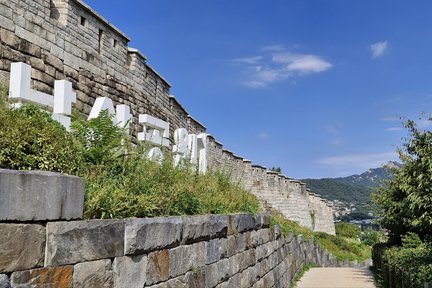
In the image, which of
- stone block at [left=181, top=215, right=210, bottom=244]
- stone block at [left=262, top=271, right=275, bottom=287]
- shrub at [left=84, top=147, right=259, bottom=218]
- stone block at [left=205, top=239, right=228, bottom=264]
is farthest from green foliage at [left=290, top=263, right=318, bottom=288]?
stone block at [left=181, top=215, right=210, bottom=244]

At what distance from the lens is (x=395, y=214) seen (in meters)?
14.9

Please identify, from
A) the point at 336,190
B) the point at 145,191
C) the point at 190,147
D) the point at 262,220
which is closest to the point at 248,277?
the point at 262,220

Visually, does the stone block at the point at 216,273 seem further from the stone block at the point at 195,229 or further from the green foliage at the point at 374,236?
the green foliage at the point at 374,236

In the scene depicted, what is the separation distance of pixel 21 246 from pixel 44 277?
0.30 meters

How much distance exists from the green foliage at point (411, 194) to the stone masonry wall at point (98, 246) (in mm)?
5323

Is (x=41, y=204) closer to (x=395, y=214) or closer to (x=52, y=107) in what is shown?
(x=52, y=107)

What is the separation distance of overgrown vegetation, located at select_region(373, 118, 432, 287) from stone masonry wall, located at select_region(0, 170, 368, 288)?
125 inches

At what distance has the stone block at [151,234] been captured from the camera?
4.20 metres

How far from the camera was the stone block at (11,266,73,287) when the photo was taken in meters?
3.04

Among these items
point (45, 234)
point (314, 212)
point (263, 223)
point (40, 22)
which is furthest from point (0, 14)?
point (314, 212)

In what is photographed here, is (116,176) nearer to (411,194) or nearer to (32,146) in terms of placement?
(32,146)

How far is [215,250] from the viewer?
6.40 metres

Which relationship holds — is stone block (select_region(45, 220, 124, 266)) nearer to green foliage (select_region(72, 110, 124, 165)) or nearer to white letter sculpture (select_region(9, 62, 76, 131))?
green foliage (select_region(72, 110, 124, 165))

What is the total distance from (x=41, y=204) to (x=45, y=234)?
0.22 meters
